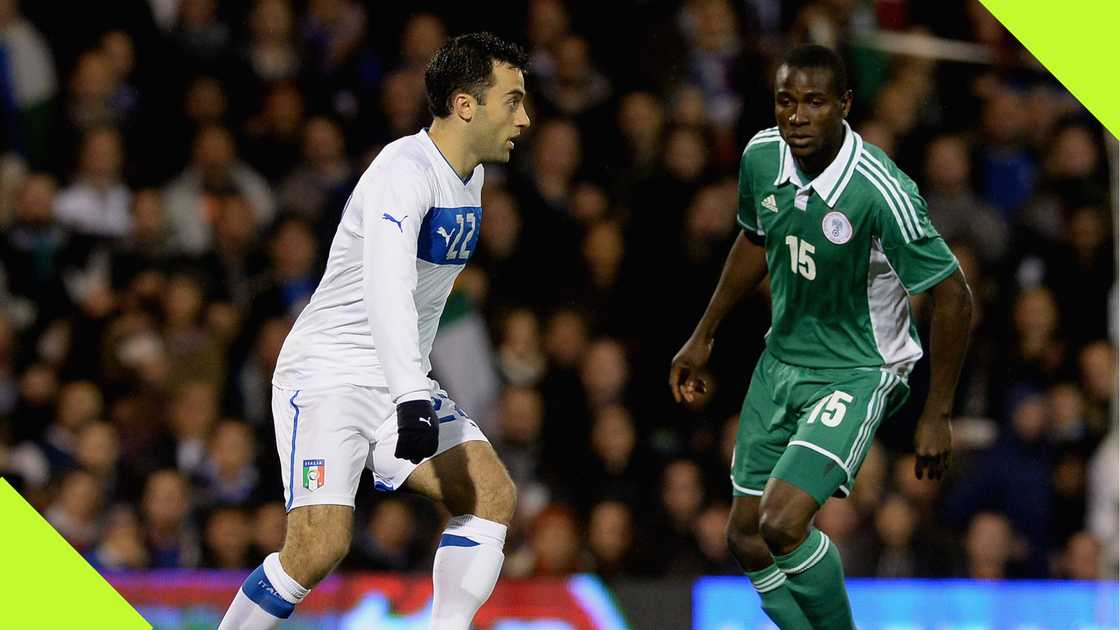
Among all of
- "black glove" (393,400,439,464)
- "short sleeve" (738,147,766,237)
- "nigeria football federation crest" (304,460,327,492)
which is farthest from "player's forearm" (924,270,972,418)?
"nigeria football federation crest" (304,460,327,492)

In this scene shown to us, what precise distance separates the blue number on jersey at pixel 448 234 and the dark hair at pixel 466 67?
0.31 meters

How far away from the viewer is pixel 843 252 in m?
5.35

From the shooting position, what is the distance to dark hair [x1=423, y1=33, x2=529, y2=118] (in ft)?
16.6

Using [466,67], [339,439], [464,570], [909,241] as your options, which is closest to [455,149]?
[466,67]

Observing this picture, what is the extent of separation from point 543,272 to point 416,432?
4.61 m

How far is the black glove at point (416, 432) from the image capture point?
4531 millimetres

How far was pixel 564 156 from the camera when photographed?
938cm

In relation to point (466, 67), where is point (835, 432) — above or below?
below

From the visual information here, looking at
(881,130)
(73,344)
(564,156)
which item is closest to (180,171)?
(73,344)

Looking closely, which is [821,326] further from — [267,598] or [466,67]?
[267,598]

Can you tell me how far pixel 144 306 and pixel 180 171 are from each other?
0.87 metres

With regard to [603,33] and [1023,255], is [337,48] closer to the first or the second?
[603,33]

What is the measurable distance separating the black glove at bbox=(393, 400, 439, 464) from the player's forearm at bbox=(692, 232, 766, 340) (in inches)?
57.6

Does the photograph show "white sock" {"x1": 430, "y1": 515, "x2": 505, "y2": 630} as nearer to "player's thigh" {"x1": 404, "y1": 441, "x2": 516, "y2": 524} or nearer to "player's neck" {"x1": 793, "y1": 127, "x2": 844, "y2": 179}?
"player's thigh" {"x1": 404, "y1": 441, "x2": 516, "y2": 524}
